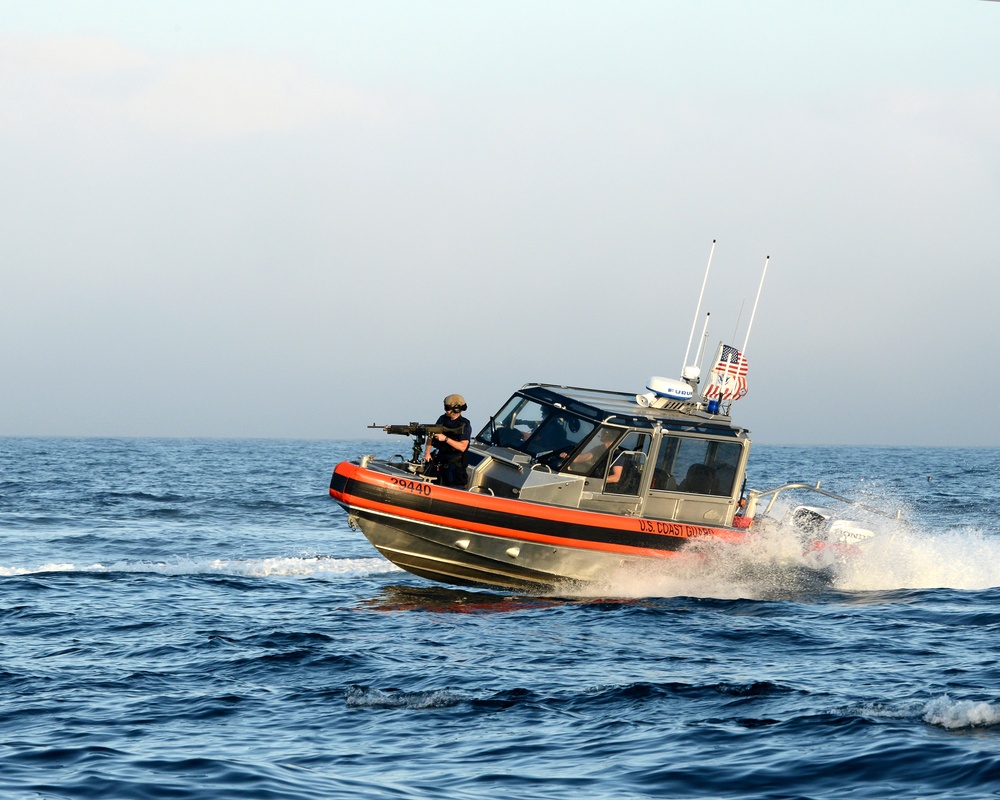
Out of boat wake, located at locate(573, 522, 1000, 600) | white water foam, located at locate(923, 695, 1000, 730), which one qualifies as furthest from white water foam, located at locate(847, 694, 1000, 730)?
boat wake, located at locate(573, 522, 1000, 600)

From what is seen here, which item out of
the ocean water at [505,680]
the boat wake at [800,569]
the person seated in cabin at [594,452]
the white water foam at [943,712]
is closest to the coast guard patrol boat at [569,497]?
the person seated in cabin at [594,452]

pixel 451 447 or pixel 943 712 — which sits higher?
pixel 451 447

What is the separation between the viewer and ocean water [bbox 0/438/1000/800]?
679 cm

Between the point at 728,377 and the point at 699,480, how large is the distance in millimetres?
1615

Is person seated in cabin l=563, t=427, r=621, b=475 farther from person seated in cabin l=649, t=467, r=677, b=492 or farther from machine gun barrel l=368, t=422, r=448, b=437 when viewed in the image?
machine gun barrel l=368, t=422, r=448, b=437

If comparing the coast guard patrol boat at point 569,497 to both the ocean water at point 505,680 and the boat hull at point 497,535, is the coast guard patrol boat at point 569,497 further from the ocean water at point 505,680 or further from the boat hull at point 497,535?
the ocean water at point 505,680

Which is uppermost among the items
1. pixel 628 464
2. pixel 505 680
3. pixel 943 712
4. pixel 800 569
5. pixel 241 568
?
pixel 628 464

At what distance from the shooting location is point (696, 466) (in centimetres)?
1338

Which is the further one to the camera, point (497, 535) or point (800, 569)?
point (800, 569)

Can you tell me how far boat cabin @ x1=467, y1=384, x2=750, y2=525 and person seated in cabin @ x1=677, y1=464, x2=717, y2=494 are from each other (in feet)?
0.04

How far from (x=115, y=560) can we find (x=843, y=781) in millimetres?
13139

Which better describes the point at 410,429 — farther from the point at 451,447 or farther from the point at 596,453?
the point at 596,453

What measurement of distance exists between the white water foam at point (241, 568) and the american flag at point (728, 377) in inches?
206

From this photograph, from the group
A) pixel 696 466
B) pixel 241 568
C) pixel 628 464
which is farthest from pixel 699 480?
pixel 241 568
